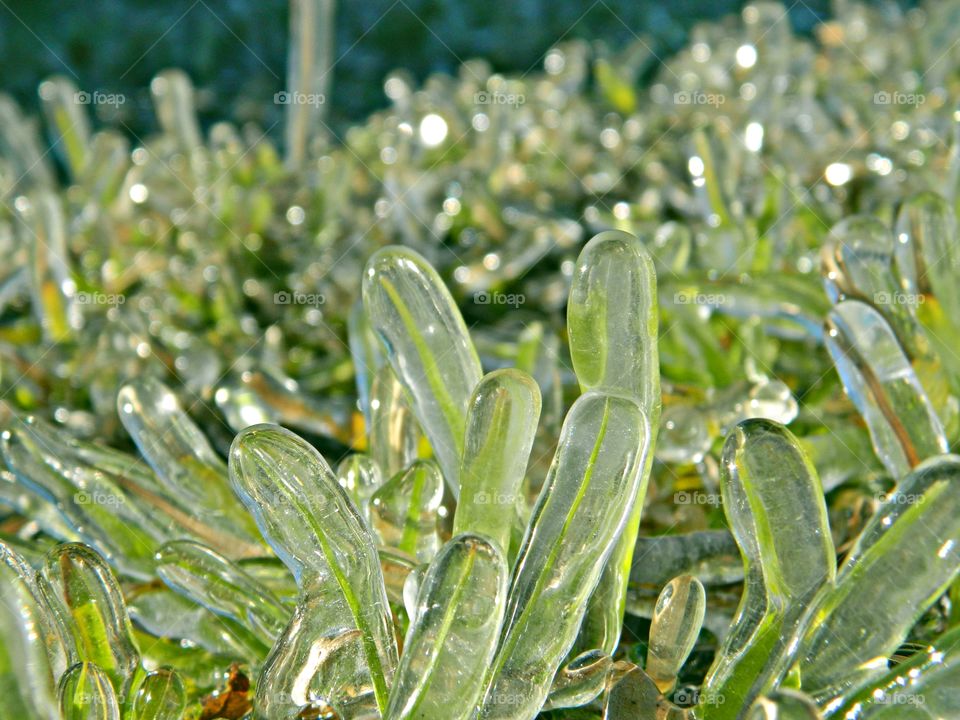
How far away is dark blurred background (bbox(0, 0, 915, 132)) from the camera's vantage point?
921mm

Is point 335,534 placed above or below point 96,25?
below

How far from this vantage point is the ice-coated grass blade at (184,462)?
30 centimetres

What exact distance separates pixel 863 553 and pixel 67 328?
39 cm

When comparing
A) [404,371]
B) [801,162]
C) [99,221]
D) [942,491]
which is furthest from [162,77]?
[942,491]

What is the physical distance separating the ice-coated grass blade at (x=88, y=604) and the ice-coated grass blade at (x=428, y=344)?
0.27 feet

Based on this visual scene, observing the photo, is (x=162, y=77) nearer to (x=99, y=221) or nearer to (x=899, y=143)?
(x=99, y=221)

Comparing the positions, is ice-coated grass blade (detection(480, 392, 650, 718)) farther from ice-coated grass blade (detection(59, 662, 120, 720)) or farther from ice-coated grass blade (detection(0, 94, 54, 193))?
ice-coated grass blade (detection(0, 94, 54, 193))

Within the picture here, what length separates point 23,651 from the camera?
20 cm

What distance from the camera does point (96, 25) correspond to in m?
0.93
